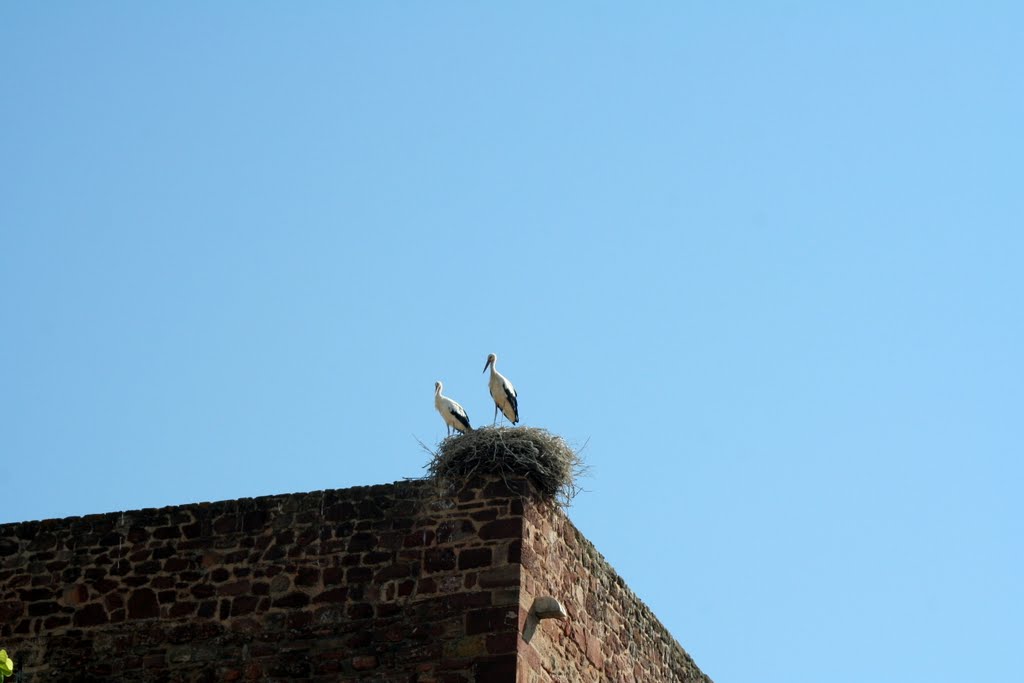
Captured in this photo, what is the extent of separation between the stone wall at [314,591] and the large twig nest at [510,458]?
0.12 metres

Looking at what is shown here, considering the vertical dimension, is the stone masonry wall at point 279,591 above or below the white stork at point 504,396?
below

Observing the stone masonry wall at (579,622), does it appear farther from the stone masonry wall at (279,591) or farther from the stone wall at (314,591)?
the stone masonry wall at (279,591)

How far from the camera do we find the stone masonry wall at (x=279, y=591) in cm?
1234

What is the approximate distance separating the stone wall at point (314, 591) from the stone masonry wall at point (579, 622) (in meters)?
0.02

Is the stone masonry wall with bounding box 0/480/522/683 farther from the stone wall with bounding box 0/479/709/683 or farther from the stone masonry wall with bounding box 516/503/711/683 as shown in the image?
the stone masonry wall with bounding box 516/503/711/683

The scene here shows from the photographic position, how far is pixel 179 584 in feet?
42.9

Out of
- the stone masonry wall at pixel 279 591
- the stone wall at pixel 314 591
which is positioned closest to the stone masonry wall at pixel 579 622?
the stone wall at pixel 314 591

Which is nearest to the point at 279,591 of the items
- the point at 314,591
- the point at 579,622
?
the point at 314,591

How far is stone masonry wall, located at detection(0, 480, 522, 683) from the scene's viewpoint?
12.3 metres

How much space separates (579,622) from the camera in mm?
13242

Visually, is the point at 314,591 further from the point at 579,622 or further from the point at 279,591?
the point at 579,622

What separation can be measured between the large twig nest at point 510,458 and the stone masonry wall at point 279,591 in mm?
149

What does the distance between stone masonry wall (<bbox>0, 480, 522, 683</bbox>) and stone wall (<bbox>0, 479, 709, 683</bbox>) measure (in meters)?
0.01

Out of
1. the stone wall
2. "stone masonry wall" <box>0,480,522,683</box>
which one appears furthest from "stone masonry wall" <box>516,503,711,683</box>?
"stone masonry wall" <box>0,480,522,683</box>
